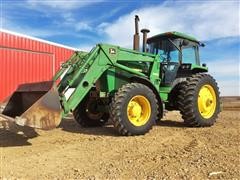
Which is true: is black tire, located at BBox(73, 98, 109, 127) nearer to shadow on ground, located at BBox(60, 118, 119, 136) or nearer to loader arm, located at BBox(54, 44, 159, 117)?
shadow on ground, located at BBox(60, 118, 119, 136)

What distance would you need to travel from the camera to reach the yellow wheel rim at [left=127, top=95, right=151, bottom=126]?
312 inches

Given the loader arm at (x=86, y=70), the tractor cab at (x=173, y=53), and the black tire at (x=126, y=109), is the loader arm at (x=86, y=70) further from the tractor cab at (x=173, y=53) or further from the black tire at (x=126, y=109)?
the tractor cab at (x=173, y=53)

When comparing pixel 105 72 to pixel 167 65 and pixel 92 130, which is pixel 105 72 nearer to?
pixel 92 130

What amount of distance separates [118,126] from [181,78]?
292cm

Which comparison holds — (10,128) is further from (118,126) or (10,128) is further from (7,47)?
(7,47)

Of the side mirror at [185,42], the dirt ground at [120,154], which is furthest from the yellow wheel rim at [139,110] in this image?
the side mirror at [185,42]

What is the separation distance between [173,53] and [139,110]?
2.34 metres

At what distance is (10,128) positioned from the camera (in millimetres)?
9133

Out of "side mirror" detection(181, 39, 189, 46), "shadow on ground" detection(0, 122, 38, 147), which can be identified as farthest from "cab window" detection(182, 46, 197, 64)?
"shadow on ground" detection(0, 122, 38, 147)

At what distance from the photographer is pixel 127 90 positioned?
7738mm

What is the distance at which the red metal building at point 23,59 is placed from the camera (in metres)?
16.6

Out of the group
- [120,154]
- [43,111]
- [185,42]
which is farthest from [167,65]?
[43,111]

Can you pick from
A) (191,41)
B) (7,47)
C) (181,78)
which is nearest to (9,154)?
(181,78)

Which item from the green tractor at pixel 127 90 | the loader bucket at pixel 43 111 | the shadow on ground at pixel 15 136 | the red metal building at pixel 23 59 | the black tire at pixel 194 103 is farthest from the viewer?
the red metal building at pixel 23 59
